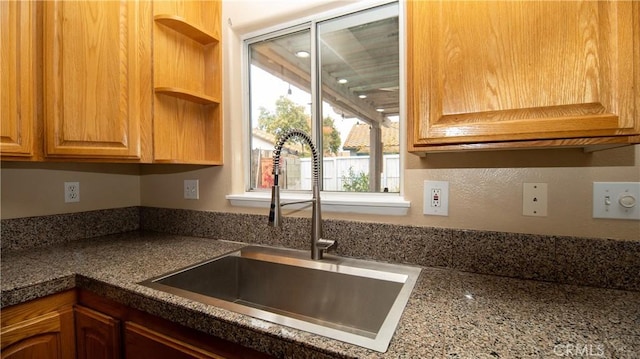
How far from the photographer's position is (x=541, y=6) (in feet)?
2.21

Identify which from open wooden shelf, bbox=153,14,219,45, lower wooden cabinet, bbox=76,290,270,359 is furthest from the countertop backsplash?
open wooden shelf, bbox=153,14,219,45

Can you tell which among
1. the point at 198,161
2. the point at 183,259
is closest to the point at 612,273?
the point at 183,259

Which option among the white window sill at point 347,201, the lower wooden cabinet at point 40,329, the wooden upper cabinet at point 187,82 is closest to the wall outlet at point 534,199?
the white window sill at point 347,201

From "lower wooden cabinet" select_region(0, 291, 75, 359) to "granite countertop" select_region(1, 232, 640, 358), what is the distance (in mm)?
42

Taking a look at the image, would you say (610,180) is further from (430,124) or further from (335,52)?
(335,52)

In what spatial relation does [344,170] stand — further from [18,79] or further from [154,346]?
[18,79]

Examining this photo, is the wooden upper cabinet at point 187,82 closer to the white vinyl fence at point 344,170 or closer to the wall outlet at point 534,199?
the white vinyl fence at point 344,170

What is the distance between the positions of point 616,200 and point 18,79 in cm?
197

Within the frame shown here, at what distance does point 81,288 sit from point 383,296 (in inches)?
39.7

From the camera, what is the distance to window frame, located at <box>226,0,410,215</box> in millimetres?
1136

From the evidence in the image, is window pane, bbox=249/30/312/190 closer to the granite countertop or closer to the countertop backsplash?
the countertop backsplash

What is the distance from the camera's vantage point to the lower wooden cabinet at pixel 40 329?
0.87 m

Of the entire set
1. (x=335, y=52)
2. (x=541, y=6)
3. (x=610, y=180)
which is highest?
(x=335, y=52)

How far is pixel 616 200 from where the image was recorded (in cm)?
85
